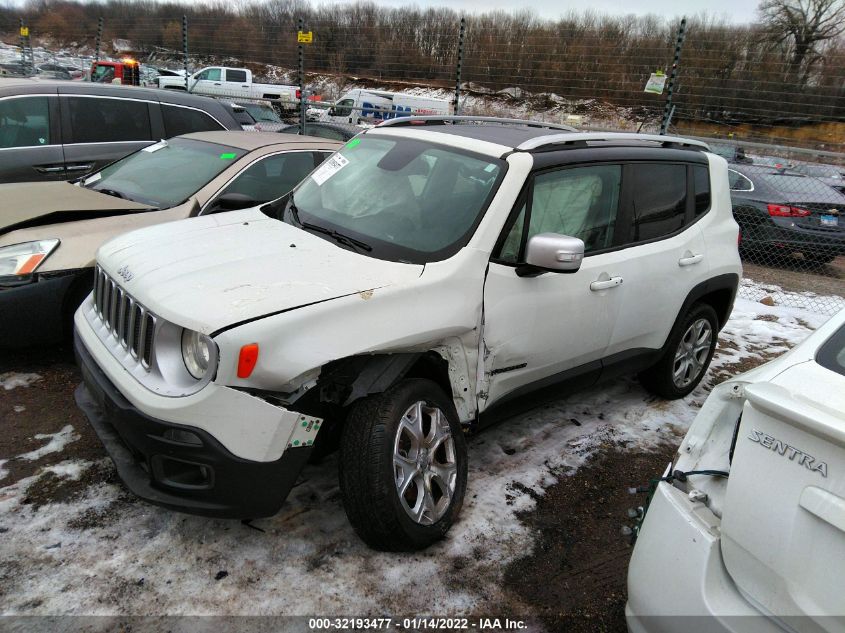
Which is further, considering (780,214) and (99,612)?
(780,214)

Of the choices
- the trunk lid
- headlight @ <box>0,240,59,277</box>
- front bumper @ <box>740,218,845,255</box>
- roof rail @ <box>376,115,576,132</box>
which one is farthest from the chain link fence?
headlight @ <box>0,240,59,277</box>

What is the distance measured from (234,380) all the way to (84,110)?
5523 millimetres

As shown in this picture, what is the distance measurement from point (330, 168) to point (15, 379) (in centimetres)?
238

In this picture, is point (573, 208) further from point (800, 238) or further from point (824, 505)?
point (800, 238)

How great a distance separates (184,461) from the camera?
2.31 m

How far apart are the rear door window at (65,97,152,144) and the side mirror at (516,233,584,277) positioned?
538cm

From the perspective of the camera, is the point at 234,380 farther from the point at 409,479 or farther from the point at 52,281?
the point at 52,281

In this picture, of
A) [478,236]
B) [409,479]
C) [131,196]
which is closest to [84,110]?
[131,196]

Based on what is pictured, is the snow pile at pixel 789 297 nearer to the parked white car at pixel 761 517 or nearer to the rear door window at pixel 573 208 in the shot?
the rear door window at pixel 573 208

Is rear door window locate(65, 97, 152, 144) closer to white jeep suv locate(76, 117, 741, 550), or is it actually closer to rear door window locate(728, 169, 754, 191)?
white jeep suv locate(76, 117, 741, 550)

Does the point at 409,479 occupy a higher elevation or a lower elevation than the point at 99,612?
higher

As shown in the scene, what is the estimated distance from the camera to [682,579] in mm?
1802

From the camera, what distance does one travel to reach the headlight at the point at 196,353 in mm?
2336

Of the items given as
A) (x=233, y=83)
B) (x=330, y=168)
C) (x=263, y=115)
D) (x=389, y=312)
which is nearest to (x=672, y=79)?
(x=330, y=168)
